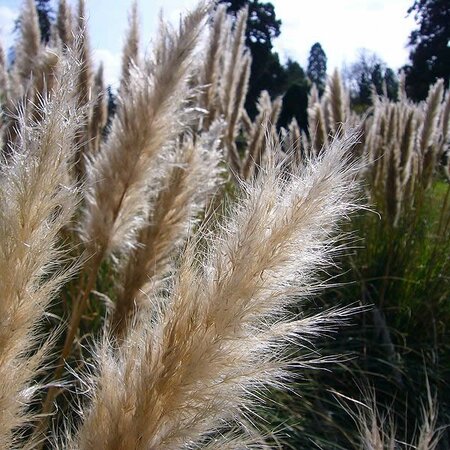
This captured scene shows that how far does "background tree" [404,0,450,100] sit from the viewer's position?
24453 millimetres

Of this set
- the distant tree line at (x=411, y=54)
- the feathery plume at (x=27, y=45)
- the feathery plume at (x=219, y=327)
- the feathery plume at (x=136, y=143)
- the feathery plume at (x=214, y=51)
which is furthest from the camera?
the distant tree line at (x=411, y=54)

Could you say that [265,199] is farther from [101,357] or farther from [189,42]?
[189,42]

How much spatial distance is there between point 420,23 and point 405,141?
25404 millimetres

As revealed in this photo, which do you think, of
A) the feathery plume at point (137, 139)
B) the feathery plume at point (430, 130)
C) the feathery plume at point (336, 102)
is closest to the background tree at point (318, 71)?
the feathery plume at point (336, 102)

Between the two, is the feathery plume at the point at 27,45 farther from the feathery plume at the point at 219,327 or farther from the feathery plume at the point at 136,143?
the feathery plume at the point at 219,327

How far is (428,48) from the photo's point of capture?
25.9m

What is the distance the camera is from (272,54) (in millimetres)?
28219

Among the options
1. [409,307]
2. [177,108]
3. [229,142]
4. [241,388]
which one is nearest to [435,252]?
[409,307]

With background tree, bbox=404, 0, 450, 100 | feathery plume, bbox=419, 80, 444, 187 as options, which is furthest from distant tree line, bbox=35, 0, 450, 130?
feathery plume, bbox=419, 80, 444, 187

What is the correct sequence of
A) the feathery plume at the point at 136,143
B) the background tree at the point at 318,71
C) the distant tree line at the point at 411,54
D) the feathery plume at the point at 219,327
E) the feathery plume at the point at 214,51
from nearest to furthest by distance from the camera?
the feathery plume at the point at 219,327, the feathery plume at the point at 136,143, the feathery plume at the point at 214,51, the background tree at the point at 318,71, the distant tree line at the point at 411,54

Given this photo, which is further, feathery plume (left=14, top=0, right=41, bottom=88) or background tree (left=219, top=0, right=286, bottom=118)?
background tree (left=219, top=0, right=286, bottom=118)

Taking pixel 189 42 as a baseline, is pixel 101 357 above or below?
below

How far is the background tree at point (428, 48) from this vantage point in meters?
24.5

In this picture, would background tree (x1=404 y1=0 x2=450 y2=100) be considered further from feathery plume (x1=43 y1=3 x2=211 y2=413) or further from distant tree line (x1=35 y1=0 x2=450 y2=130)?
feathery plume (x1=43 y1=3 x2=211 y2=413)
